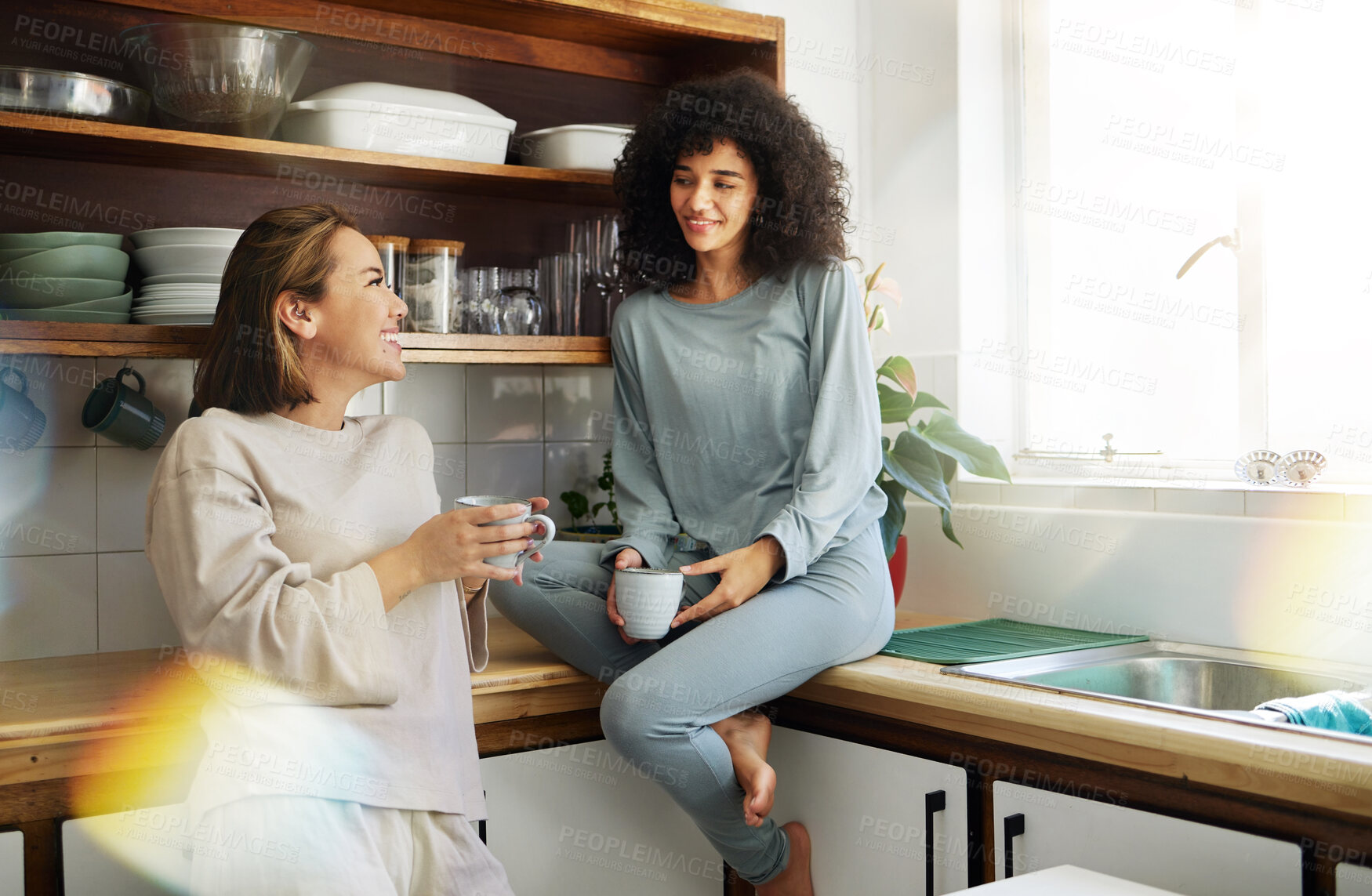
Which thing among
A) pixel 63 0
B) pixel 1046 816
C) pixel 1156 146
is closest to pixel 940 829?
pixel 1046 816

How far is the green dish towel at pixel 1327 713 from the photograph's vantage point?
1.42m

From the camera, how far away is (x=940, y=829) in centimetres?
155

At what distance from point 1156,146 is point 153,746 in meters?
1.96

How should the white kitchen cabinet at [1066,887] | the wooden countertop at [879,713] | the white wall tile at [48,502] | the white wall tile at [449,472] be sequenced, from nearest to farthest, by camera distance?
the white kitchen cabinet at [1066,887]
the wooden countertop at [879,713]
the white wall tile at [48,502]
the white wall tile at [449,472]

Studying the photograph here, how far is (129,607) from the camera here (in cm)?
194

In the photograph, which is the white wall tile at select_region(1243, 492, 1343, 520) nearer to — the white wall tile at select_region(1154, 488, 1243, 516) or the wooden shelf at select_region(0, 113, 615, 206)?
the white wall tile at select_region(1154, 488, 1243, 516)

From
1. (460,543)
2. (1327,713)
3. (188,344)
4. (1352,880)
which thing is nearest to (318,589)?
(460,543)

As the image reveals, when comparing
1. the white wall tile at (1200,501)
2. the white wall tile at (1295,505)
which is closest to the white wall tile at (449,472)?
the white wall tile at (1200,501)

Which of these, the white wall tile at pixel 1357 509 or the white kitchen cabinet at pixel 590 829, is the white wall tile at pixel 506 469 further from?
the white wall tile at pixel 1357 509

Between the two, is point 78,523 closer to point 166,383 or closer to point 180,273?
point 166,383

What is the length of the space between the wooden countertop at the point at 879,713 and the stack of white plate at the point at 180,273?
545 mm

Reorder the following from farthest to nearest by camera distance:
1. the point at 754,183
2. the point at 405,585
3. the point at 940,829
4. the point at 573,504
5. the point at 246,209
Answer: the point at 573,504, the point at 246,209, the point at 754,183, the point at 940,829, the point at 405,585

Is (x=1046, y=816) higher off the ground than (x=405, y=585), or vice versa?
(x=405, y=585)

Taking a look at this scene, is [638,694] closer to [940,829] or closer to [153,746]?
[940,829]
